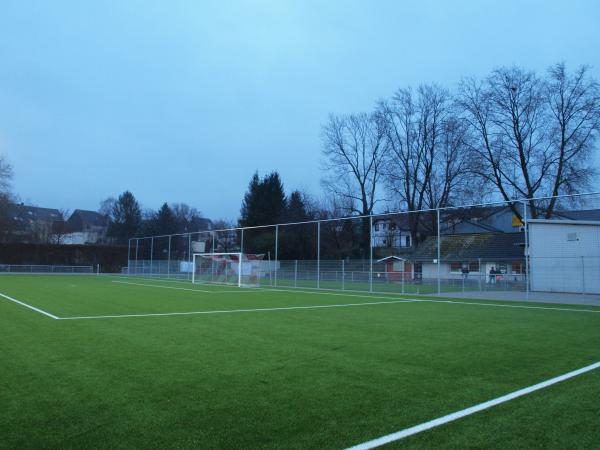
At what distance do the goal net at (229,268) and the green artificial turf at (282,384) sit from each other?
1805cm

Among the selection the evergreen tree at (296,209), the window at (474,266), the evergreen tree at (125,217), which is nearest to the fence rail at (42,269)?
the evergreen tree at (296,209)

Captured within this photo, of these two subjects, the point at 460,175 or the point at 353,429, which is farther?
the point at 460,175

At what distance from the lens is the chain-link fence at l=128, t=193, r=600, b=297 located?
69.7ft

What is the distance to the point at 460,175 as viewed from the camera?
39250 mm

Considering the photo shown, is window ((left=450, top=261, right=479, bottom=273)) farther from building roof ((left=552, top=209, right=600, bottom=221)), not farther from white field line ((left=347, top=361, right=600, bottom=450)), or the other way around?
white field line ((left=347, top=361, right=600, bottom=450))

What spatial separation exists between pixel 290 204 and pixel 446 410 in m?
59.0

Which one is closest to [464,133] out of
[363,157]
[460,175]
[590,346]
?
[460,175]

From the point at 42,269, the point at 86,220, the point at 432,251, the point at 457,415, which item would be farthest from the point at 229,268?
the point at 86,220

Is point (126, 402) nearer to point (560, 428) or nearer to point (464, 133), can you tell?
point (560, 428)

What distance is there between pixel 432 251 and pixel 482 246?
17.5 feet

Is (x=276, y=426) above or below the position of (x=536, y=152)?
below

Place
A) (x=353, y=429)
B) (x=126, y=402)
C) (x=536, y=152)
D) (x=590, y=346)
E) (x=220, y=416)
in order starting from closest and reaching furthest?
(x=353, y=429), (x=220, y=416), (x=126, y=402), (x=590, y=346), (x=536, y=152)

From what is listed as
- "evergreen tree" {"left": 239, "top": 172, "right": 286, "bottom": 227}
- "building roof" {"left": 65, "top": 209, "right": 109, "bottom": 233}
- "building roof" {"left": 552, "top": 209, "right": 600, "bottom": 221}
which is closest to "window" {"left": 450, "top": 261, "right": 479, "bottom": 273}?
"building roof" {"left": 552, "top": 209, "right": 600, "bottom": 221}

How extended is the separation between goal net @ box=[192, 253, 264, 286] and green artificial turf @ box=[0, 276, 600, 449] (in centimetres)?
1805
